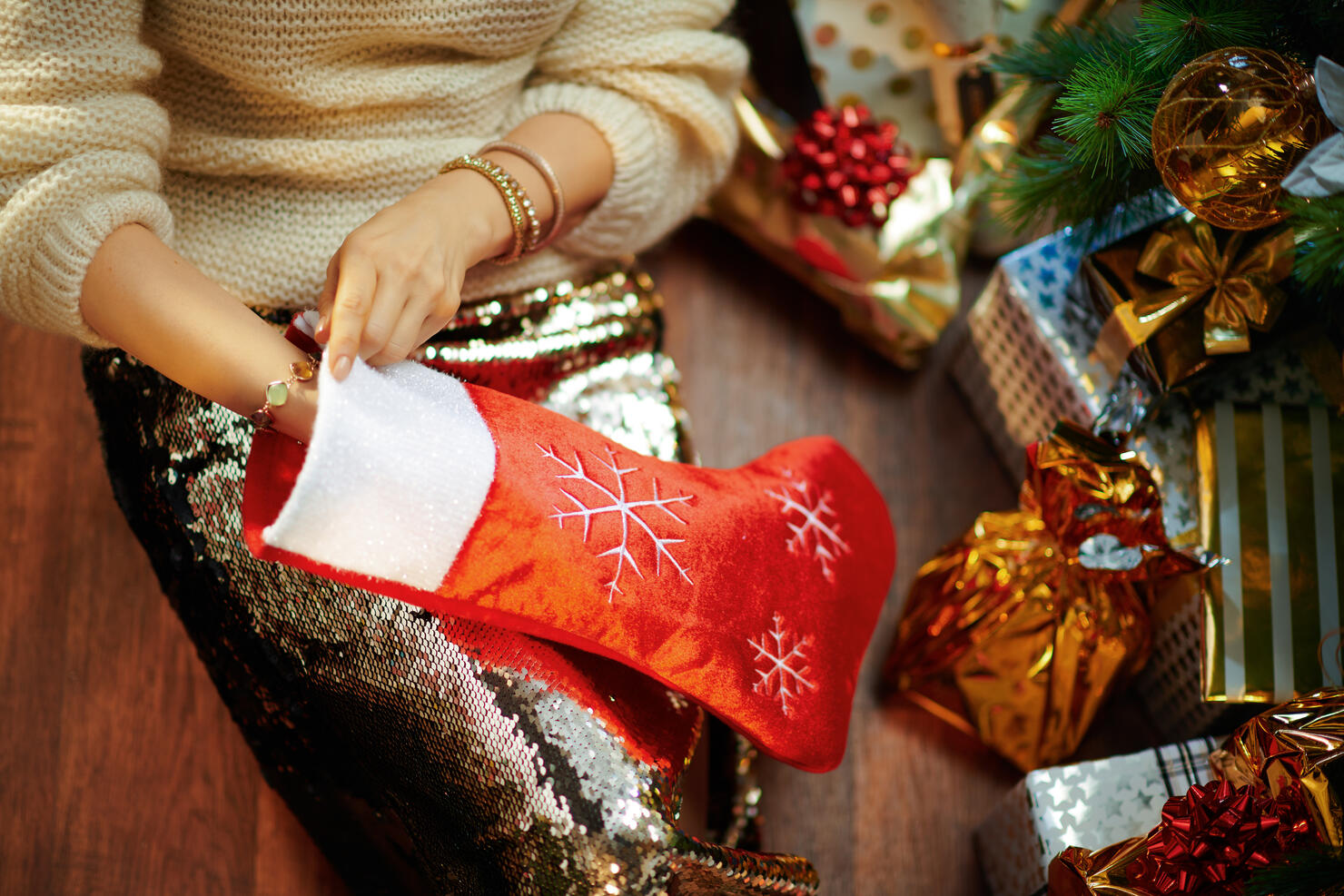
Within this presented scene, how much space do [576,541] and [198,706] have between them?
57 cm

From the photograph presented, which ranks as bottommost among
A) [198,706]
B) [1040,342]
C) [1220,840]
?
[198,706]

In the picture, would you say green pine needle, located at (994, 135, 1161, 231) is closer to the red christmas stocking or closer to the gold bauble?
the gold bauble

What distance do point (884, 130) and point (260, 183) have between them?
2.15ft

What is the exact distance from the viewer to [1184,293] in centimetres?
73

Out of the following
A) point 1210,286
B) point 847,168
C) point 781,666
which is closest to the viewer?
point 781,666

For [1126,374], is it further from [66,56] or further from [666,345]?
[66,56]

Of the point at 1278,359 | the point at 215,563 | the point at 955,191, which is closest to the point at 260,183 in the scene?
the point at 215,563

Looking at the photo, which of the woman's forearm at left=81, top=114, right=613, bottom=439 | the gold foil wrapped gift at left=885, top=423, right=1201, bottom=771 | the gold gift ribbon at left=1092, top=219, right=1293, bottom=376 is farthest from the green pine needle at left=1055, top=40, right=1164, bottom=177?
the woman's forearm at left=81, top=114, right=613, bottom=439

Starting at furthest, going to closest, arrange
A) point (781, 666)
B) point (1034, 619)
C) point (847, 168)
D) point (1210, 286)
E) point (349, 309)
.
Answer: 1. point (847, 168)
2. point (1034, 619)
3. point (1210, 286)
4. point (781, 666)
5. point (349, 309)

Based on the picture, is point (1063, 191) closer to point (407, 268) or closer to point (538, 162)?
point (538, 162)

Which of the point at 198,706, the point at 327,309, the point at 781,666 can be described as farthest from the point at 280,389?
the point at 198,706

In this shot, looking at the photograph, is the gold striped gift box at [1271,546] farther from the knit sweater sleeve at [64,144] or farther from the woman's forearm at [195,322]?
the knit sweater sleeve at [64,144]

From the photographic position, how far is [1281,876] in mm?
526

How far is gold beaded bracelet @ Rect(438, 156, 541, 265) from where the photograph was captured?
24.0 inches
